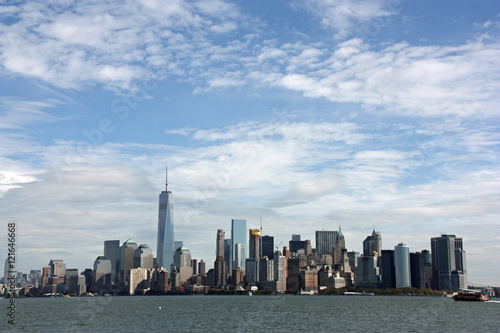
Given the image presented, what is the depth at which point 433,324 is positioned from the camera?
325ft

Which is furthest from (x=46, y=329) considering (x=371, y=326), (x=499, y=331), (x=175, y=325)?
(x=499, y=331)

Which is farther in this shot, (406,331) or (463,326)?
(463,326)

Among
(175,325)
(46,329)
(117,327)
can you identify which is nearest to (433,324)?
(175,325)

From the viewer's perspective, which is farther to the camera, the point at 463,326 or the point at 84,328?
the point at 463,326

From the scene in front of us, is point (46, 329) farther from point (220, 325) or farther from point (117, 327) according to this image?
point (220, 325)

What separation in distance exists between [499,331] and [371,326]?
21.4 metres

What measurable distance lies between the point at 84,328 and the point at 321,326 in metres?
42.7

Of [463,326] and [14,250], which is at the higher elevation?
[14,250]

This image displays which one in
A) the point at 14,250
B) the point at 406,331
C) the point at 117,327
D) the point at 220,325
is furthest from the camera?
the point at 220,325

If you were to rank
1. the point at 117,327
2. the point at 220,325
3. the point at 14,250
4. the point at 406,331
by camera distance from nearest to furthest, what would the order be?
the point at 14,250, the point at 406,331, the point at 117,327, the point at 220,325

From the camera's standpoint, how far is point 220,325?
319ft

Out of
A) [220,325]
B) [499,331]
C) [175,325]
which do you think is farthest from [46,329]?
[499,331]

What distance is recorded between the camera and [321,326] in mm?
95375

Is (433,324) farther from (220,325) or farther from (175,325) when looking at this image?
(175,325)
